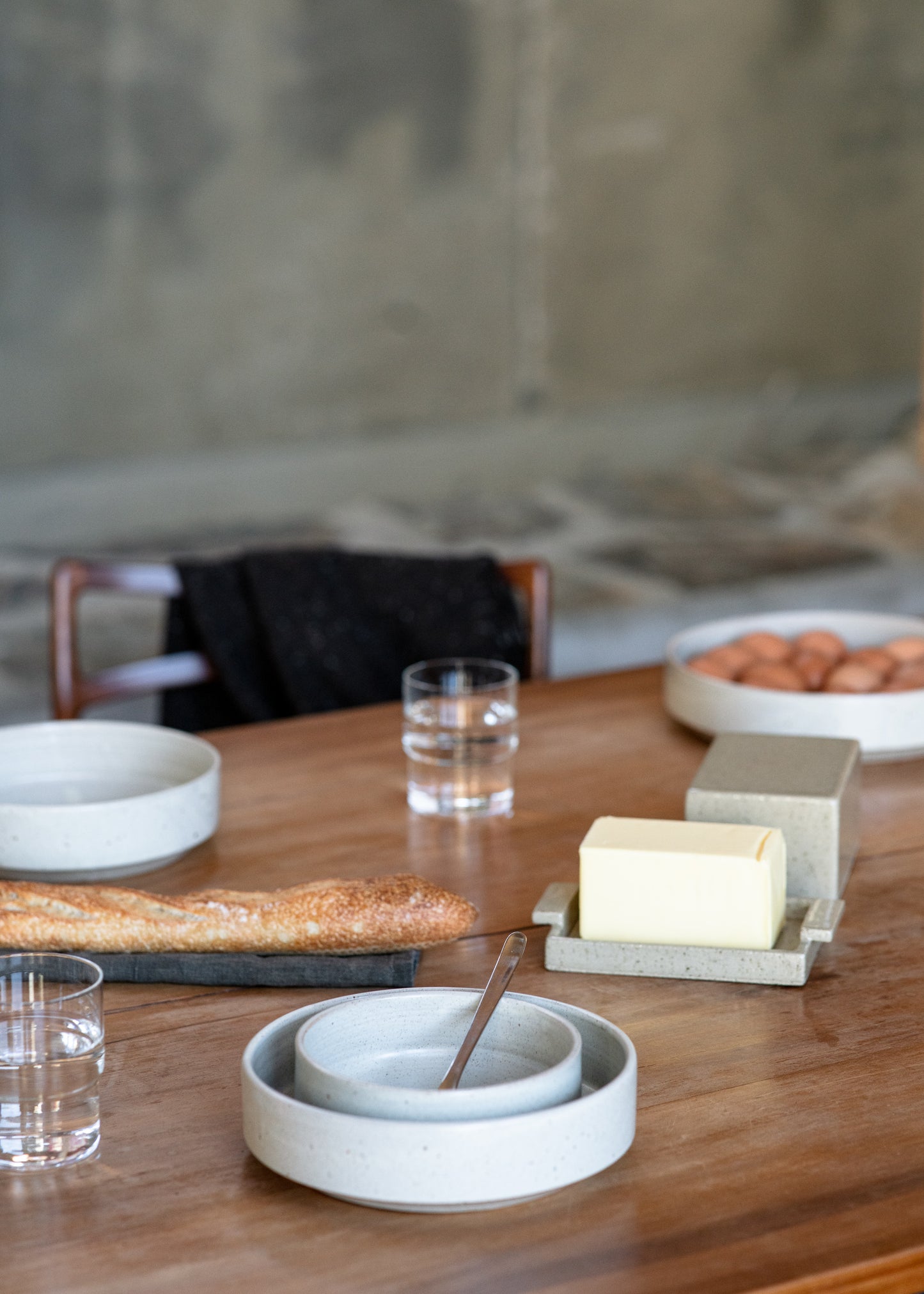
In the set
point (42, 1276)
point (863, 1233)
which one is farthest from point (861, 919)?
point (42, 1276)

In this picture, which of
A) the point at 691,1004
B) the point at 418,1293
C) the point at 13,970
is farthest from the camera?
the point at 691,1004

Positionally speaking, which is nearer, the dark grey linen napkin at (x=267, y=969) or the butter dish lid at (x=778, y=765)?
the dark grey linen napkin at (x=267, y=969)

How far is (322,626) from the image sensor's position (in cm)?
195

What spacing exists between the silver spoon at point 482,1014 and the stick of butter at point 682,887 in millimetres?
140

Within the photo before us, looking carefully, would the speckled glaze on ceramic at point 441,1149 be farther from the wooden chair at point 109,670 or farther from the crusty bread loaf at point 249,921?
the wooden chair at point 109,670

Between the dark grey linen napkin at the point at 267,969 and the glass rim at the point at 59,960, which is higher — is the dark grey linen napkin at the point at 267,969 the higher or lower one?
the lower one

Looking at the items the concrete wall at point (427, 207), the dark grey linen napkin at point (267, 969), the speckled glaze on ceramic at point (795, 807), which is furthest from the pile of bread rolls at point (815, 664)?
the concrete wall at point (427, 207)

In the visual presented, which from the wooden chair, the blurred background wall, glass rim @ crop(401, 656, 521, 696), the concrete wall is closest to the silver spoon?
glass rim @ crop(401, 656, 521, 696)

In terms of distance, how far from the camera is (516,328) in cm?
532

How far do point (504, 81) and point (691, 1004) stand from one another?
15.3 feet

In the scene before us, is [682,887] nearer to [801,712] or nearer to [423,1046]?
[423,1046]

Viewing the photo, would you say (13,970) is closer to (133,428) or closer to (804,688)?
(804,688)

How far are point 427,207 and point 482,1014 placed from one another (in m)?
4.63

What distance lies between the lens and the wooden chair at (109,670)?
180 cm
